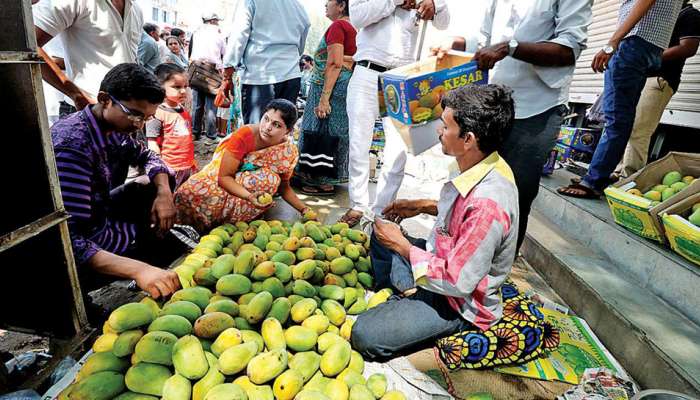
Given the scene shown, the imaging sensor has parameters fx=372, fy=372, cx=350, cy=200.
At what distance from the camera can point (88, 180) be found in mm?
1819

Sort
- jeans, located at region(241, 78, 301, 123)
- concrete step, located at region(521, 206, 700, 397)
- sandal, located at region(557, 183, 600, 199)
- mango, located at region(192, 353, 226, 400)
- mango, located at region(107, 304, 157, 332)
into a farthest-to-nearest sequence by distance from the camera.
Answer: jeans, located at region(241, 78, 301, 123) < sandal, located at region(557, 183, 600, 199) < concrete step, located at region(521, 206, 700, 397) < mango, located at region(107, 304, 157, 332) < mango, located at region(192, 353, 226, 400)

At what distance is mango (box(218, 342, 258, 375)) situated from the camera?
4.55 feet

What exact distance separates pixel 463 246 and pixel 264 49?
3092 millimetres

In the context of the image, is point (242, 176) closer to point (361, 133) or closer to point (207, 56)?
point (361, 133)

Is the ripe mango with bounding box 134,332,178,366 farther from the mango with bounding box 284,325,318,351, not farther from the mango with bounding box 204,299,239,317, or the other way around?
the mango with bounding box 284,325,318,351

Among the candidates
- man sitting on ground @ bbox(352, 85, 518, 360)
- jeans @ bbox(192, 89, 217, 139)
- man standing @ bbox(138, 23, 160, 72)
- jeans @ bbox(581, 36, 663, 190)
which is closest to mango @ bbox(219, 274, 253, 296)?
man sitting on ground @ bbox(352, 85, 518, 360)

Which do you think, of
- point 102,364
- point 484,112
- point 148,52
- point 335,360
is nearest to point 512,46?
point 484,112

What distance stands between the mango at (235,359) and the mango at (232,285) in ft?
1.23

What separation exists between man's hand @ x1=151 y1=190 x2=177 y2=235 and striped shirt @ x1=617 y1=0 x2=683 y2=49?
3.85 m

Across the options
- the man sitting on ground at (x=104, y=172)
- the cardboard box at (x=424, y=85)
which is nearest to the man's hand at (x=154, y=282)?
the man sitting on ground at (x=104, y=172)

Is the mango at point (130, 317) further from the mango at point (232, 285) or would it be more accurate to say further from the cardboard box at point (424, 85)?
the cardboard box at point (424, 85)

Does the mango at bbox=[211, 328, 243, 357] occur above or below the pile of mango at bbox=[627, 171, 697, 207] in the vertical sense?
below

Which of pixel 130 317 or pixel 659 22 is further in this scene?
pixel 659 22

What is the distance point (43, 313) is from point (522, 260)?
3.20m
